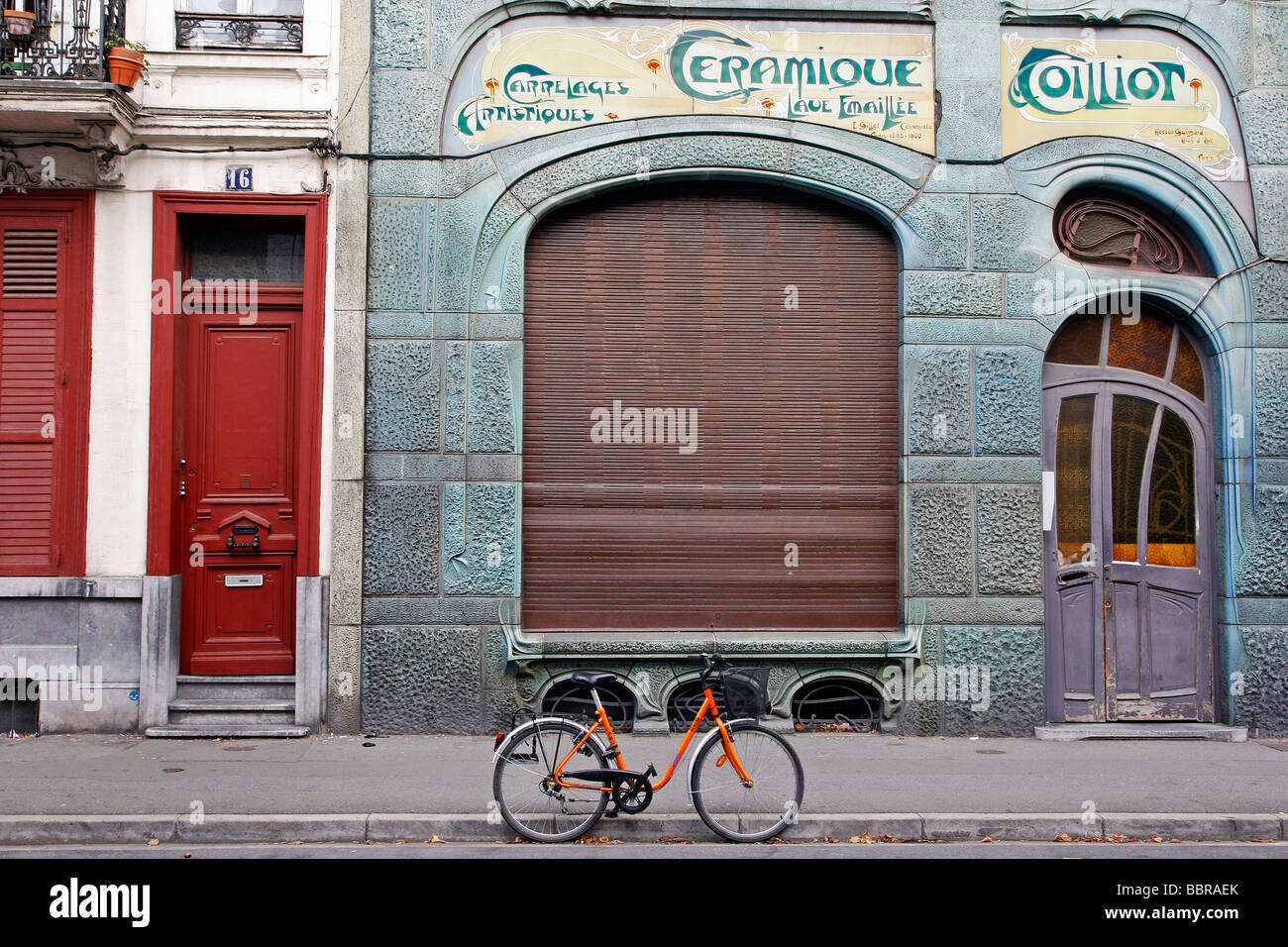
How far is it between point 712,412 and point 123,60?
552cm

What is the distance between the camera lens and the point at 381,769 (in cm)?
784

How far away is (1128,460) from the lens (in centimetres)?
959

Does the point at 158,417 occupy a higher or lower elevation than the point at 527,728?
higher

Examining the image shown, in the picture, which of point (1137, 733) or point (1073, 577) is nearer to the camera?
point (1137, 733)

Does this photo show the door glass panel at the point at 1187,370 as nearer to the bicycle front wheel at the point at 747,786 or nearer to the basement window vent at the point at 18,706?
the bicycle front wheel at the point at 747,786

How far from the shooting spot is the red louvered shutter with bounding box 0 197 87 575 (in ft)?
29.7

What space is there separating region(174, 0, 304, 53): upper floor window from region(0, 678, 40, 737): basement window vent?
18.0ft

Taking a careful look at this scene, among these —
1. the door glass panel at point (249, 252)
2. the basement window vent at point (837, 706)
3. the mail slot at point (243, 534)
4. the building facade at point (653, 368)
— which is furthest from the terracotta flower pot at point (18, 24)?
the basement window vent at point (837, 706)

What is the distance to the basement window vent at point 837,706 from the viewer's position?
Result: 9297 millimetres

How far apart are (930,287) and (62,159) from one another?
24.2 ft

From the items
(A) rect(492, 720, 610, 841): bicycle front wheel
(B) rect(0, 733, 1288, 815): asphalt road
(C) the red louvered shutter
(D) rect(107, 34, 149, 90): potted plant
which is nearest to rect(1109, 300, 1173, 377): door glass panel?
(B) rect(0, 733, 1288, 815): asphalt road
